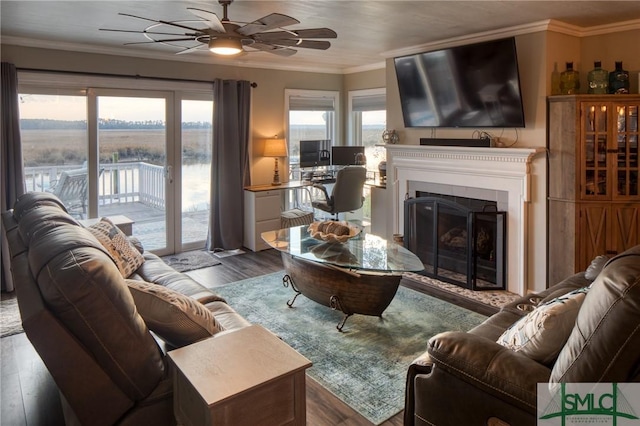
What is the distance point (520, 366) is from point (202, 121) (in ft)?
16.6

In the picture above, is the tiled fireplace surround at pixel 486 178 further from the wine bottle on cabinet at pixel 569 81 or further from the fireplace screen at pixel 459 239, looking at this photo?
the wine bottle on cabinet at pixel 569 81

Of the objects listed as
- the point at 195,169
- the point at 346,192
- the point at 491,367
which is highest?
the point at 195,169

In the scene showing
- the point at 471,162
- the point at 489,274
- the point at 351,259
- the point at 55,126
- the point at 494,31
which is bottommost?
the point at 489,274

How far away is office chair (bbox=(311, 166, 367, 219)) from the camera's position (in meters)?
6.02

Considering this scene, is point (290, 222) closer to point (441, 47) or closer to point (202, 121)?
point (202, 121)

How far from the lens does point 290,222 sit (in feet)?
20.7

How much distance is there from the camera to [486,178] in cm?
455

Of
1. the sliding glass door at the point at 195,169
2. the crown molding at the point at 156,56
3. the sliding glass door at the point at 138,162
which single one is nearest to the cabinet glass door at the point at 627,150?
the crown molding at the point at 156,56

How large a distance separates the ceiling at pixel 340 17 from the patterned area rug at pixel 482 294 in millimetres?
2168

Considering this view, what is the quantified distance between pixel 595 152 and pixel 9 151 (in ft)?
17.3

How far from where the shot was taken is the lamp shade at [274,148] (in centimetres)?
624

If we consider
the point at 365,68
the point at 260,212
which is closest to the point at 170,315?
the point at 260,212

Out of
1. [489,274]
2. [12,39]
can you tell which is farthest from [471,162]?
[12,39]

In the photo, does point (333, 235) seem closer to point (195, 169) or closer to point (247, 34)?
point (247, 34)
